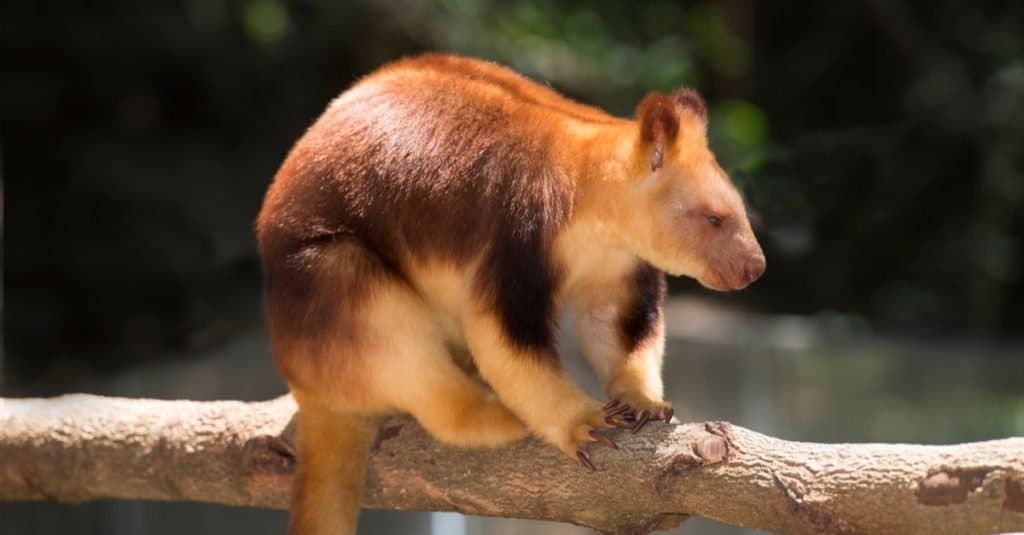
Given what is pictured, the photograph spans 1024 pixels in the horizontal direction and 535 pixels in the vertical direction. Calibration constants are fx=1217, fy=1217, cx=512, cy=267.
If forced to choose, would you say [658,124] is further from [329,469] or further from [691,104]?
[329,469]

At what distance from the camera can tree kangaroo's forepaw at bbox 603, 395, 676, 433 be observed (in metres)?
3.20

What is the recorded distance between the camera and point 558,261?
131 inches

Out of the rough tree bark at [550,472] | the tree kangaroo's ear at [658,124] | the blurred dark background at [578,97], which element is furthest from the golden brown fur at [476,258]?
the blurred dark background at [578,97]

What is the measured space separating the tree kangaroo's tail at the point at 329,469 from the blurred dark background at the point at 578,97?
4.23m

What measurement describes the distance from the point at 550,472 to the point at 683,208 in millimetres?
792

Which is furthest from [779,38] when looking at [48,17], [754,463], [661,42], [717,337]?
[754,463]

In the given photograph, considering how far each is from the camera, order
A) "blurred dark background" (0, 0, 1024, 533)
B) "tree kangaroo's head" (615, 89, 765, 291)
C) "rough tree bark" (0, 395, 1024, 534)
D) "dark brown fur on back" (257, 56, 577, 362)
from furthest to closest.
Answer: "blurred dark background" (0, 0, 1024, 533)
"dark brown fur on back" (257, 56, 577, 362)
"tree kangaroo's head" (615, 89, 765, 291)
"rough tree bark" (0, 395, 1024, 534)

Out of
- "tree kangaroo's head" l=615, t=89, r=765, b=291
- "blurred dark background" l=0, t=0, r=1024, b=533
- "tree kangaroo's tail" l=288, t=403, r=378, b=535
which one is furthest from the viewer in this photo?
"blurred dark background" l=0, t=0, r=1024, b=533

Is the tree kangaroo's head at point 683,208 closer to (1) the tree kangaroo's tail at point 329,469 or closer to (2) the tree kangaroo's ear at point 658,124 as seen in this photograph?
(2) the tree kangaroo's ear at point 658,124

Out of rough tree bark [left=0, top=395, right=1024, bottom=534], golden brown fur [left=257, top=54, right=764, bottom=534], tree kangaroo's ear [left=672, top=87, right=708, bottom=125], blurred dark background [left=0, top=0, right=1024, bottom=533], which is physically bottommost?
rough tree bark [left=0, top=395, right=1024, bottom=534]

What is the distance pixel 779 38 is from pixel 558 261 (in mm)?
7262

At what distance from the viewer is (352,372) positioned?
3375mm

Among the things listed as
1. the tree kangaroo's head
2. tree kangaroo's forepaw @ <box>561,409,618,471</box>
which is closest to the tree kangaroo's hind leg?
tree kangaroo's forepaw @ <box>561,409,618,471</box>

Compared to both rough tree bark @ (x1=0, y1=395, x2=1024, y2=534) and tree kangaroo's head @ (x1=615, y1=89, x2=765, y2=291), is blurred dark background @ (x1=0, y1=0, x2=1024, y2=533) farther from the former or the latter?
tree kangaroo's head @ (x1=615, y1=89, x2=765, y2=291)
